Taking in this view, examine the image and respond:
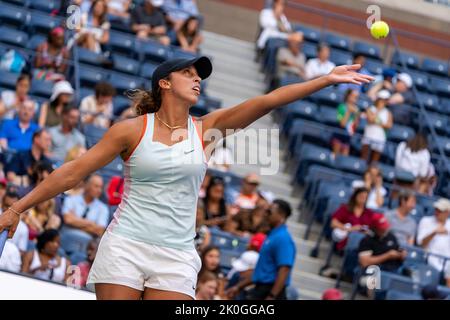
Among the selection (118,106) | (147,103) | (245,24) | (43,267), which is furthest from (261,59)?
(147,103)

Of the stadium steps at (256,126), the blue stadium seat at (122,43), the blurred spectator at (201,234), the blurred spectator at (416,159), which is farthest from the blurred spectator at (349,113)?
the blurred spectator at (201,234)

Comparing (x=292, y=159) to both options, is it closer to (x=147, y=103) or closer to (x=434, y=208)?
(x=434, y=208)

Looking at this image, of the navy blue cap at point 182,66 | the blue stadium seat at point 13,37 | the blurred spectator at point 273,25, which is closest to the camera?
the navy blue cap at point 182,66

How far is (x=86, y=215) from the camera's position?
10359 millimetres

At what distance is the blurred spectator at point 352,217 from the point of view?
38.4ft

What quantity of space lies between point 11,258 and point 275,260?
221cm

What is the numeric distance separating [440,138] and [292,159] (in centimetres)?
226

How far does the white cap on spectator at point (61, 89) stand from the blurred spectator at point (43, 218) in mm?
2025

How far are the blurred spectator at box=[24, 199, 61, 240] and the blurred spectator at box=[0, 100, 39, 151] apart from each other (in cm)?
137

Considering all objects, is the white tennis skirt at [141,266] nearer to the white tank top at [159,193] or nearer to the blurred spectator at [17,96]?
the white tank top at [159,193]

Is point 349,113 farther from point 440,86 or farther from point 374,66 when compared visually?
point 440,86

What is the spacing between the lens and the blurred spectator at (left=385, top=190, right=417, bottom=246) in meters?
12.1

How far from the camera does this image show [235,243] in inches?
439

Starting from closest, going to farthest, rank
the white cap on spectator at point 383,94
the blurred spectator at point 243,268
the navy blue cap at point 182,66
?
the navy blue cap at point 182,66, the blurred spectator at point 243,268, the white cap on spectator at point 383,94
